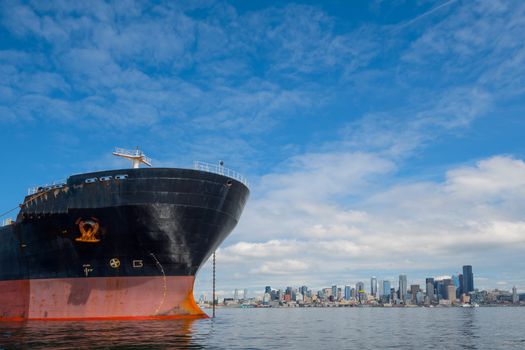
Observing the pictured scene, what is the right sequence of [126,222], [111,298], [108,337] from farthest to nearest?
[111,298]
[126,222]
[108,337]

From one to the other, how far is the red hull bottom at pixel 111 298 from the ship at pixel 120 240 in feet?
0.23

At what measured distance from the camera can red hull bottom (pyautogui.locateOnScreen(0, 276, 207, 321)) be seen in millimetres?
32562

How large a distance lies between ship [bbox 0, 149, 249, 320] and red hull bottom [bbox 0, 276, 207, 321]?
0.23 ft

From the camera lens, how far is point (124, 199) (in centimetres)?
3198

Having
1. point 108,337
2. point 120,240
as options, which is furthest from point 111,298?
point 108,337

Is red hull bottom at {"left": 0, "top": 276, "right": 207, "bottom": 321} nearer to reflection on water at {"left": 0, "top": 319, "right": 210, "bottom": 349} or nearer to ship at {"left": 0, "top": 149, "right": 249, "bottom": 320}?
ship at {"left": 0, "top": 149, "right": 249, "bottom": 320}

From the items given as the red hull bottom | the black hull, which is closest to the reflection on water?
the red hull bottom

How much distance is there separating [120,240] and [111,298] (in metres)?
4.13

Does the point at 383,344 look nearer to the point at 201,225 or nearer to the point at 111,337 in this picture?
the point at 111,337

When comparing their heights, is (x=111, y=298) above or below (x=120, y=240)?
below

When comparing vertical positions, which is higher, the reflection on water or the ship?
the ship

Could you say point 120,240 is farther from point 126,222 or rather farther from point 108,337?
point 108,337

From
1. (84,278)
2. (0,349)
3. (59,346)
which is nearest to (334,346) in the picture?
(59,346)

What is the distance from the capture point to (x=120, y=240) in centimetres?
3266
